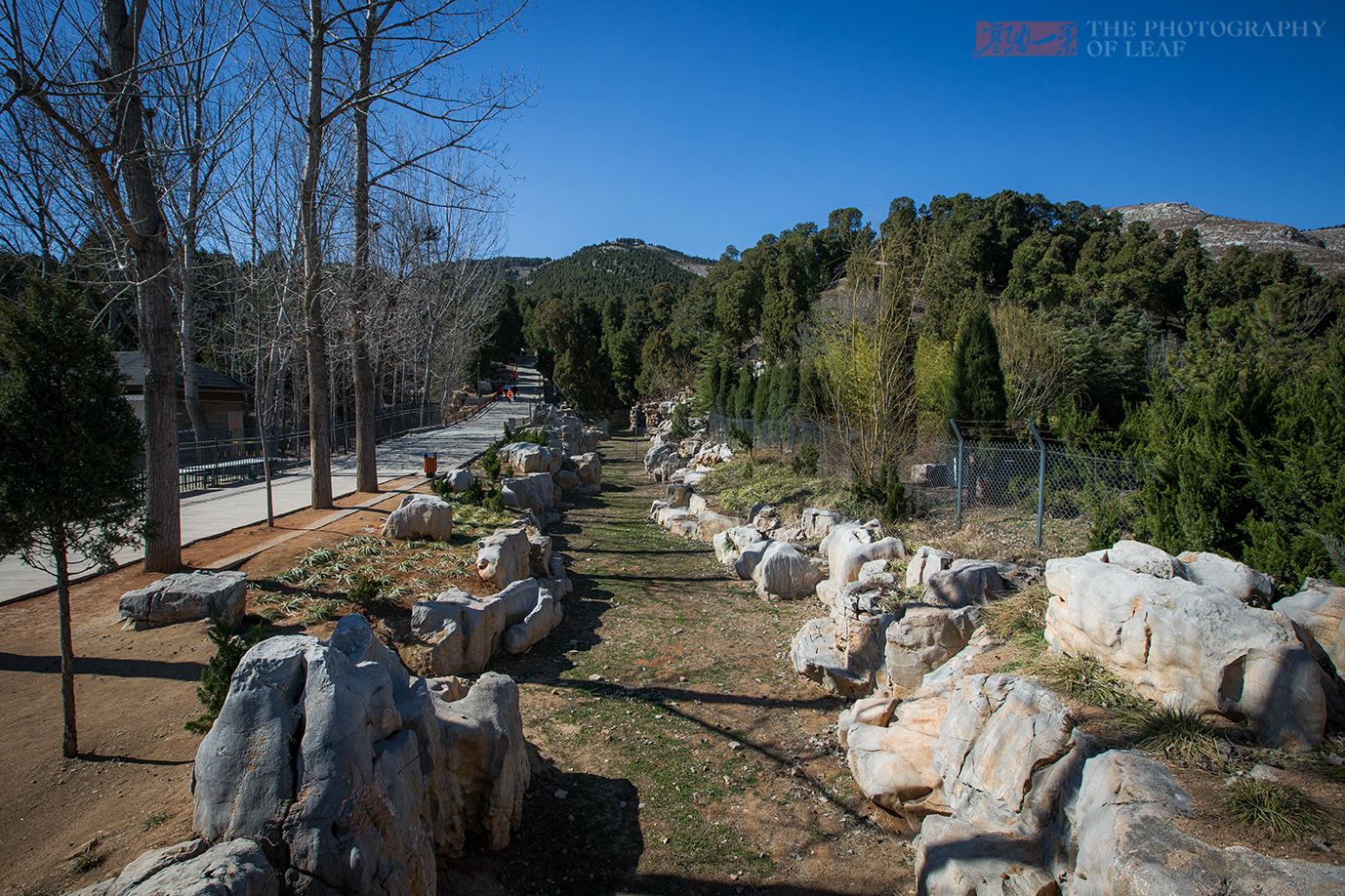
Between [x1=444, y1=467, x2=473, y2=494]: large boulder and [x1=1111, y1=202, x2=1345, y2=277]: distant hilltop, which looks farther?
[x1=1111, y1=202, x2=1345, y2=277]: distant hilltop

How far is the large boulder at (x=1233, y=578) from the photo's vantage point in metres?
4.39

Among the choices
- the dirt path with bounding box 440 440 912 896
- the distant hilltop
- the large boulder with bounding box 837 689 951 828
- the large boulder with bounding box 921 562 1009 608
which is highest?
the distant hilltop

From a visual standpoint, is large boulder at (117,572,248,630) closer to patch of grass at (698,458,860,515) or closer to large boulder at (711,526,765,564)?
large boulder at (711,526,765,564)

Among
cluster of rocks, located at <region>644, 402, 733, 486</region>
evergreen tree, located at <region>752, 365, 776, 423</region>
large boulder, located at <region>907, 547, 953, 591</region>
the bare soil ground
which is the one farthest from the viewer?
evergreen tree, located at <region>752, 365, 776, 423</region>

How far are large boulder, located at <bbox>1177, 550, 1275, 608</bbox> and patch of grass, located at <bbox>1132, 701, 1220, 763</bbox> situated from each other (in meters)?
1.02

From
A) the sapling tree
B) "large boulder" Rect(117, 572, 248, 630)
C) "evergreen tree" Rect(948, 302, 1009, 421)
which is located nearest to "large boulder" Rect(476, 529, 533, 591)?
"large boulder" Rect(117, 572, 248, 630)

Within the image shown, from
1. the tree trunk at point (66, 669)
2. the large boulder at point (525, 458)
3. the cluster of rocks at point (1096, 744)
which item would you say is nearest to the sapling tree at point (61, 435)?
the tree trunk at point (66, 669)

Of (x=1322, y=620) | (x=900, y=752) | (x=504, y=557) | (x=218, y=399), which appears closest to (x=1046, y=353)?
(x=1322, y=620)

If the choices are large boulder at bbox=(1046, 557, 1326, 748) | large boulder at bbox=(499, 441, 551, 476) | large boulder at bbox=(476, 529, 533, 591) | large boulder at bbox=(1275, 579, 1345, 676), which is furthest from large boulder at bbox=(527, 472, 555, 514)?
large boulder at bbox=(1275, 579, 1345, 676)

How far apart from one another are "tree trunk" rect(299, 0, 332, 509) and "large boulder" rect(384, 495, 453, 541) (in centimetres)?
215

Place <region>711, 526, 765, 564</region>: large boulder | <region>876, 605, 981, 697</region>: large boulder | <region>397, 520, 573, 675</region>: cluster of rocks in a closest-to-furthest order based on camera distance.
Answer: <region>876, 605, 981, 697</region>: large boulder < <region>397, 520, 573, 675</region>: cluster of rocks < <region>711, 526, 765, 564</region>: large boulder

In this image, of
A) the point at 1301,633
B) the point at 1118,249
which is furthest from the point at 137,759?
the point at 1118,249

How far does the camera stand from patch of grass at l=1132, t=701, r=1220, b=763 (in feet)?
11.5

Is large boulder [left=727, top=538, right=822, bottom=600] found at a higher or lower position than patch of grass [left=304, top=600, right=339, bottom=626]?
lower
